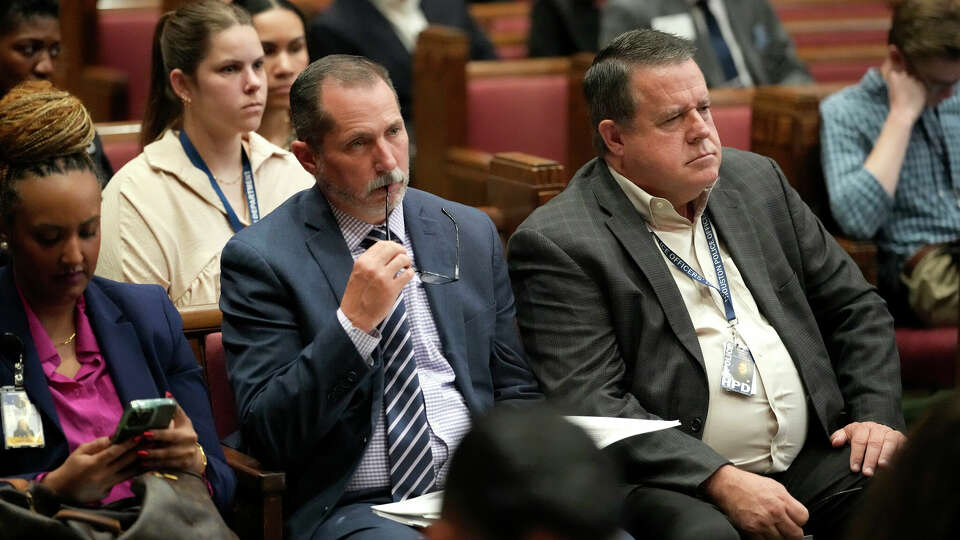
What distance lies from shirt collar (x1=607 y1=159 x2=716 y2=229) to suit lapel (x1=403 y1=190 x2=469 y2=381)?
1.04 feet

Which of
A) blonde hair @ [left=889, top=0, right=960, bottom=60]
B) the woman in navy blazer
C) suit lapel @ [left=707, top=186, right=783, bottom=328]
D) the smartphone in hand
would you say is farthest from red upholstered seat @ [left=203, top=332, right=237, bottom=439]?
blonde hair @ [left=889, top=0, right=960, bottom=60]

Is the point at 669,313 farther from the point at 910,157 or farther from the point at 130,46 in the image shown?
the point at 130,46

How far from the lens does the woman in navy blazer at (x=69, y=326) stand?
5.52 feet

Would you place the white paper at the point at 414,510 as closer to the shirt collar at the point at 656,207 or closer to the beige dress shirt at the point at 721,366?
the beige dress shirt at the point at 721,366

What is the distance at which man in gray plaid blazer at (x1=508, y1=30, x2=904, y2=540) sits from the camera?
2.02 m

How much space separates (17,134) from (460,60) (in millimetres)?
Result: 1779

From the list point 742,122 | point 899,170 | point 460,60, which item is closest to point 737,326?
point 899,170

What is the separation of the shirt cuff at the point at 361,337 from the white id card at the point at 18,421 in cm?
42

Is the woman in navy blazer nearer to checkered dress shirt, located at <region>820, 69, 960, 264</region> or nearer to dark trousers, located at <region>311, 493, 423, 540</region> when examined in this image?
dark trousers, located at <region>311, 493, 423, 540</region>

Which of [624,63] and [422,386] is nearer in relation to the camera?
[422,386]

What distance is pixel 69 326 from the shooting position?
1785 millimetres

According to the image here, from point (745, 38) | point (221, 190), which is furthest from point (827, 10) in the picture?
point (221, 190)

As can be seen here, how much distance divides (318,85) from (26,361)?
2.04 ft

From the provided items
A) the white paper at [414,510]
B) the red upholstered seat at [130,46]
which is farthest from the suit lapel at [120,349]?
the red upholstered seat at [130,46]
